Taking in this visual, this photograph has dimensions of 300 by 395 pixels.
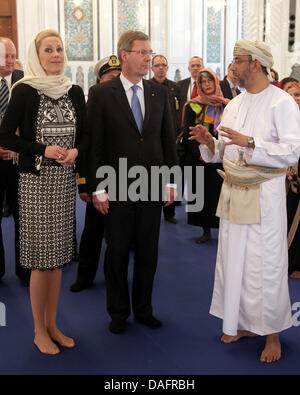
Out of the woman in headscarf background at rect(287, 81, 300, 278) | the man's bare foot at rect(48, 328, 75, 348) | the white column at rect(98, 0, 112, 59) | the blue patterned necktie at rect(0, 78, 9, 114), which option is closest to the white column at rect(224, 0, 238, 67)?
the white column at rect(98, 0, 112, 59)

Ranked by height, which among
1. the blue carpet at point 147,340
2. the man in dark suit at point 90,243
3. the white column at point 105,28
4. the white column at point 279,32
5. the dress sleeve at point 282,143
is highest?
the white column at point 105,28

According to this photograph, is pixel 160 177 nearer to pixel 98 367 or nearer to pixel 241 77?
pixel 241 77

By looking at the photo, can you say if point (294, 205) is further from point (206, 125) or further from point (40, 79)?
point (40, 79)

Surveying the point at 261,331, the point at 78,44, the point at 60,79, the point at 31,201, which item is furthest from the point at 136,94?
the point at 78,44

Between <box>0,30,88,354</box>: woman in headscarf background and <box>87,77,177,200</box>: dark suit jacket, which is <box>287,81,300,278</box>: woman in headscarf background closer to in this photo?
<box>87,77,177,200</box>: dark suit jacket

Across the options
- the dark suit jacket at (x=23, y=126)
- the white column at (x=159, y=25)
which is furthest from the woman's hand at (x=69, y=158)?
the white column at (x=159, y=25)

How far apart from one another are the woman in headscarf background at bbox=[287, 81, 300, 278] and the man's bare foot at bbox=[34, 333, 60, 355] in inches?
78.1

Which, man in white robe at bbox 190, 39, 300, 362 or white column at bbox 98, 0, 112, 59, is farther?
white column at bbox 98, 0, 112, 59

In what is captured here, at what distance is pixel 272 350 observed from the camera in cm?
268

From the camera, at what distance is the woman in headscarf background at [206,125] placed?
452cm

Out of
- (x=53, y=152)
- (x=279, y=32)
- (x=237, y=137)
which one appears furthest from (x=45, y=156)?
(x=279, y=32)

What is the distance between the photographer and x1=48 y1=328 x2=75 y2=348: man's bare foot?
110 inches

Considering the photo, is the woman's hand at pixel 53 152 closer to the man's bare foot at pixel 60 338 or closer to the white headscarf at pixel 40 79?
Answer: the white headscarf at pixel 40 79

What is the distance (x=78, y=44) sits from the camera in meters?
9.25
